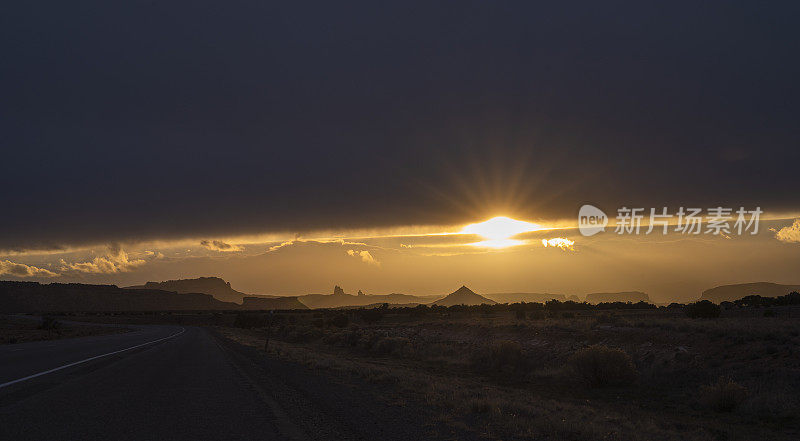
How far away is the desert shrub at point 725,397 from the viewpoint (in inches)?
724

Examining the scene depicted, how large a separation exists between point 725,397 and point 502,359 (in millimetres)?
13931

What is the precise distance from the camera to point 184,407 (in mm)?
10766

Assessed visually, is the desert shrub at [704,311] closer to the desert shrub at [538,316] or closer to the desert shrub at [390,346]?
the desert shrub at [538,316]

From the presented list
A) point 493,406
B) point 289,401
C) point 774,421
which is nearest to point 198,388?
point 289,401

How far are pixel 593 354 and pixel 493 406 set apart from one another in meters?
13.1

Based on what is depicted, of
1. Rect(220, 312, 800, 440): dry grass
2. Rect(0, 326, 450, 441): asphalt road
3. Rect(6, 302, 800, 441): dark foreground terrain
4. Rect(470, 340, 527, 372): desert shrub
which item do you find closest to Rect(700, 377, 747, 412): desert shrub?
Rect(6, 302, 800, 441): dark foreground terrain

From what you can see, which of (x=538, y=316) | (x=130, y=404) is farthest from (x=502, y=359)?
(x=538, y=316)

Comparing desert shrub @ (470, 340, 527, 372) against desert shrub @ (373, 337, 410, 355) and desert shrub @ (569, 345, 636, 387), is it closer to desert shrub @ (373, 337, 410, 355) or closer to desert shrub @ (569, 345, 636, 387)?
desert shrub @ (569, 345, 636, 387)

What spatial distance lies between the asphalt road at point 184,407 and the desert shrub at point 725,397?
39.5 ft

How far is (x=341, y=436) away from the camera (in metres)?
8.99

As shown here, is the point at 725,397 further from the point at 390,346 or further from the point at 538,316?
the point at 538,316

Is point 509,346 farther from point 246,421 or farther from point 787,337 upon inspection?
point 246,421

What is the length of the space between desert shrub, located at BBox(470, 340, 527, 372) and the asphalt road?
1561 cm

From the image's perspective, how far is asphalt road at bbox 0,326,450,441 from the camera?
8.56 meters
